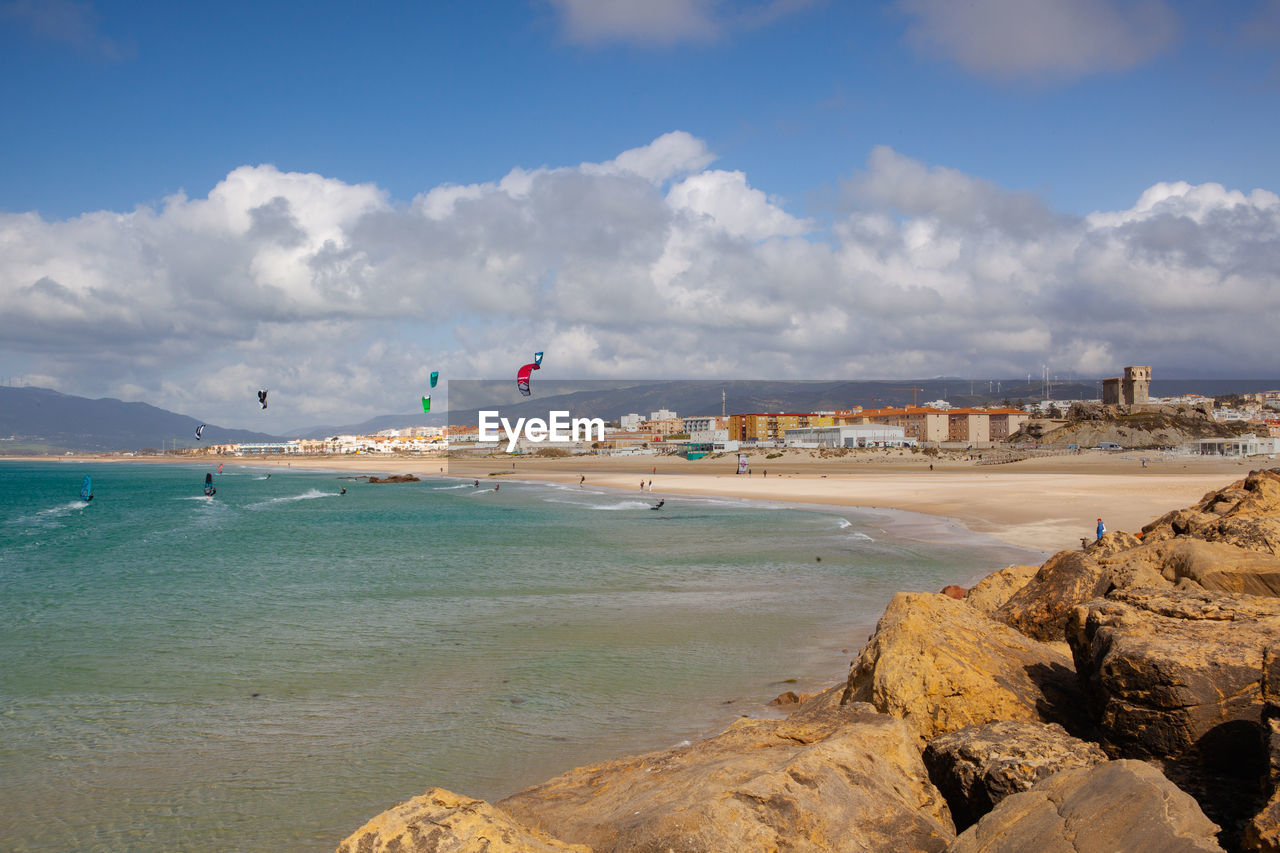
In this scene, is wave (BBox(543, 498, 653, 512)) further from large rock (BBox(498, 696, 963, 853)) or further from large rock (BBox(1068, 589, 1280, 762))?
large rock (BBox(1068, 589, 1280, 762))

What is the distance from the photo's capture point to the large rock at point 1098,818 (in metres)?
3.21

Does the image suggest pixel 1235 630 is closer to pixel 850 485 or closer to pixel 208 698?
pixel 208 698

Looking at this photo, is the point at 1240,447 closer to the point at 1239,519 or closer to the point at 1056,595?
the point at 1239,519

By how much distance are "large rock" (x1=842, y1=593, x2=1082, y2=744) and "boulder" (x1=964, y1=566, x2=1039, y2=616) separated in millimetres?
2998

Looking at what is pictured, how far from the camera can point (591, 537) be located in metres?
28.2

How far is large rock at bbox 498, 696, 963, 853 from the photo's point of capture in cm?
382

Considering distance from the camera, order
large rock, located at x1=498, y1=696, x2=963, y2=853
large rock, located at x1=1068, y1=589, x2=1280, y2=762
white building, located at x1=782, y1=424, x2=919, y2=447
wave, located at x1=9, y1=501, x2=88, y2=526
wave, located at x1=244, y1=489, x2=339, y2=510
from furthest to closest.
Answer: white building, located at x1=782, y1=424, x2=919, y2=447
wave, located at x1=244, y1=489, x2=339, y2=510
wave, located at x1=9, y1=501, x2=88, y2=526
large rock, located at x1=1068, y1=589, x2=1280, y2=762
large rock, located at x1=498, y1=696, x2=963, y2=853

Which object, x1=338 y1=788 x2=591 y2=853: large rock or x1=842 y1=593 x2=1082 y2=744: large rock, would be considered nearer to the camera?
x1=338 y1=788 x2=591 y2=853: large rock

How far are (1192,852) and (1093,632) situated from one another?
2.35 meters

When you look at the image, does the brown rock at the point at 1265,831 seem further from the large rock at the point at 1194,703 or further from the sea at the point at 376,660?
the sea at the point at 376,660

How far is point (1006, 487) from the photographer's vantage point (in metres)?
42.0

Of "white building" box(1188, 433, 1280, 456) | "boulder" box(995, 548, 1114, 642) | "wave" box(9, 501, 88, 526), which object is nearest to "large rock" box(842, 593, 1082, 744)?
"boulder" box(995, 548, 1114, 642)

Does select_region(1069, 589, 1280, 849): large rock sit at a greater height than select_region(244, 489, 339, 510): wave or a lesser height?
greater

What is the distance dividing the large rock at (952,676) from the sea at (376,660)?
313 centimetres
